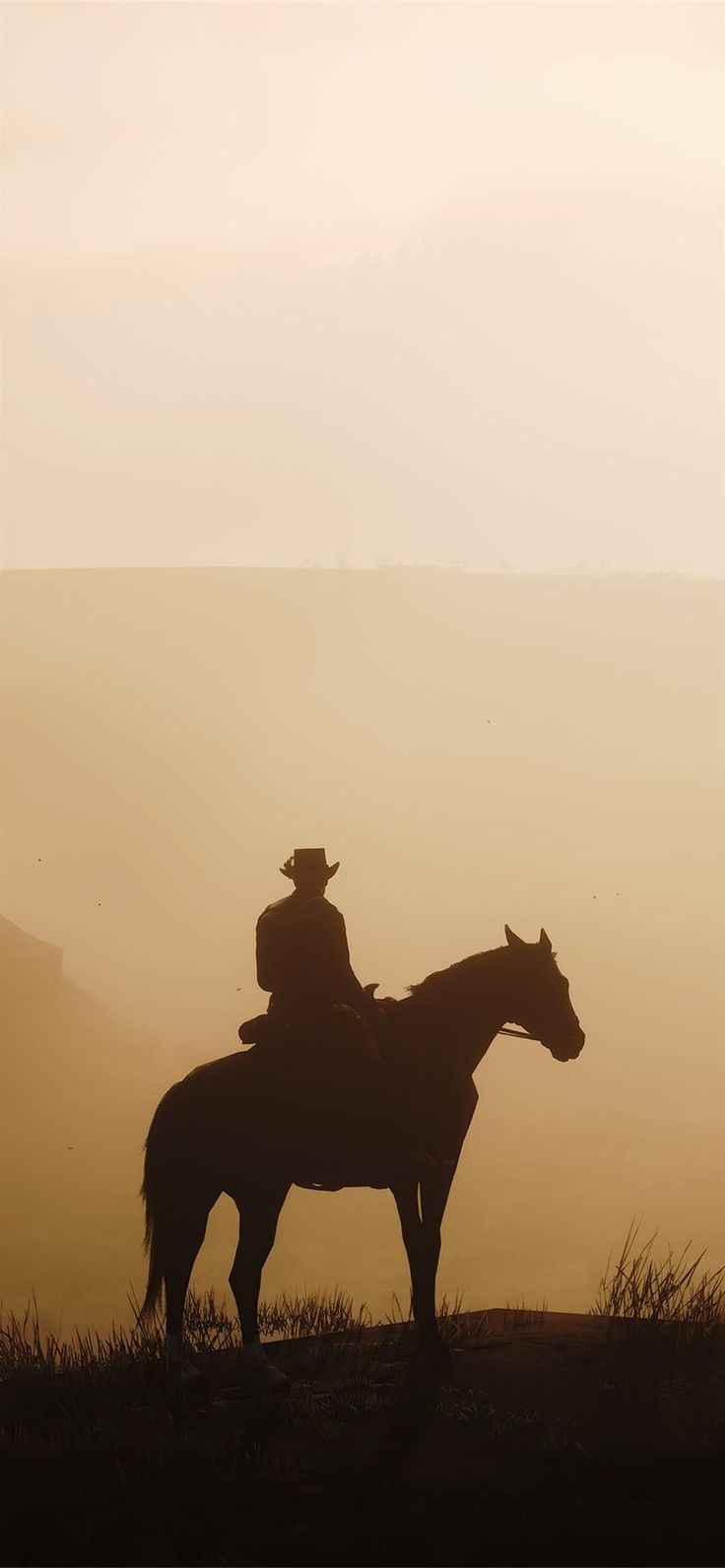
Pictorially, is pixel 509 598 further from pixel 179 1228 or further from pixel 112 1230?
pixel 179 1228

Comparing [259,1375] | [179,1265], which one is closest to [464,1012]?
[179,1265]

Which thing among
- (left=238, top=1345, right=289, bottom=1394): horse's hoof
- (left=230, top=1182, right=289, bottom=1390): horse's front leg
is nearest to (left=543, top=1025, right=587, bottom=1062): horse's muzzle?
(left=230, top=1182, right=289, bottom=1390): horse's front leg

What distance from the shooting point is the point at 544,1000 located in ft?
27.3

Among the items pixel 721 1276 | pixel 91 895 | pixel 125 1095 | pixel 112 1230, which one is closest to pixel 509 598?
pixel 91 895

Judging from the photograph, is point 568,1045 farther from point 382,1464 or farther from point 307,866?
point 382,1464

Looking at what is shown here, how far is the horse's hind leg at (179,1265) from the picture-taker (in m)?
7.50

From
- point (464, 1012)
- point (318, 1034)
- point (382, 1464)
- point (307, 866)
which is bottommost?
point (382, 1464)

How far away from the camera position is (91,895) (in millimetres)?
49844

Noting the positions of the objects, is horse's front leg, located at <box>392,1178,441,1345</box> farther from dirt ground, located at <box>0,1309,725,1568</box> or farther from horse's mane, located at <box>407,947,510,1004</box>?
horse's mane, located at <box>407,947,510,1004</box>

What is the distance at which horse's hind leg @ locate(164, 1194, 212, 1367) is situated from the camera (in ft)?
24.6

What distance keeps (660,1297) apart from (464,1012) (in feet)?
7.46

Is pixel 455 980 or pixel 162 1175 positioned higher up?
pixel 455 980

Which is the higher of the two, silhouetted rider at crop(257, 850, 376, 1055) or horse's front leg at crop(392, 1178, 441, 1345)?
silhouetted rider at crop(257, 850, 376, 1055)

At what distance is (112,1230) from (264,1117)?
54.6 metres
